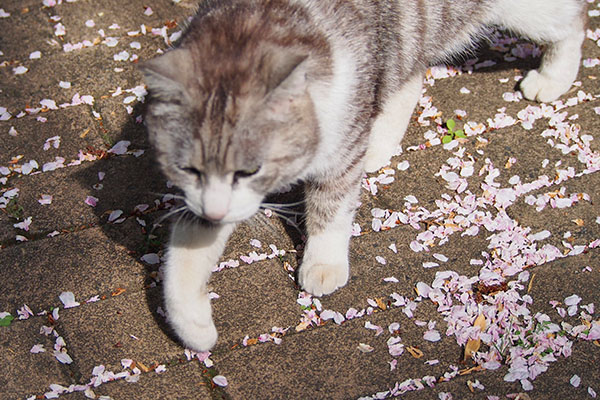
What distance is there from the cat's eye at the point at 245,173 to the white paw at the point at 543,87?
1803 millimetres

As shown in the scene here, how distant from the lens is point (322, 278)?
8.11 feet

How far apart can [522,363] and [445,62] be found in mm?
1660

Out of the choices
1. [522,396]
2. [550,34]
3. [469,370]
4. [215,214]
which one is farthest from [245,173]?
[550,34]

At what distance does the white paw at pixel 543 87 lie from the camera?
3.21 m

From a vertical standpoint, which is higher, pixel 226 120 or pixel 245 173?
pixel 226 120

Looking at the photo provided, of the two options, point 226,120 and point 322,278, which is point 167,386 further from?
point 226,120

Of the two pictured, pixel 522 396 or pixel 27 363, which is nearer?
pixel 522 396

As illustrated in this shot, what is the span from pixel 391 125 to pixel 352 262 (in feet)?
2.20

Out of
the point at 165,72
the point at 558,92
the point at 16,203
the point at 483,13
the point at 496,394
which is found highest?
the point at 165,72

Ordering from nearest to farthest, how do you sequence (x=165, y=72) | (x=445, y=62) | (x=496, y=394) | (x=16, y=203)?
(x=165, y=72) < (x=496, y=394) < (x=16, y=203) < (x=445, y=62)

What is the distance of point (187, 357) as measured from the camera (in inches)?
91.7

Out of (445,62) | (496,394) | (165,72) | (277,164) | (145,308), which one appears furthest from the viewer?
(445,62)

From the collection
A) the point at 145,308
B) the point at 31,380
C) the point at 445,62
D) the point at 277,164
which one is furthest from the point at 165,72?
the point at 445,62

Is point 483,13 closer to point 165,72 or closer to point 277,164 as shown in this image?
point 277,164
